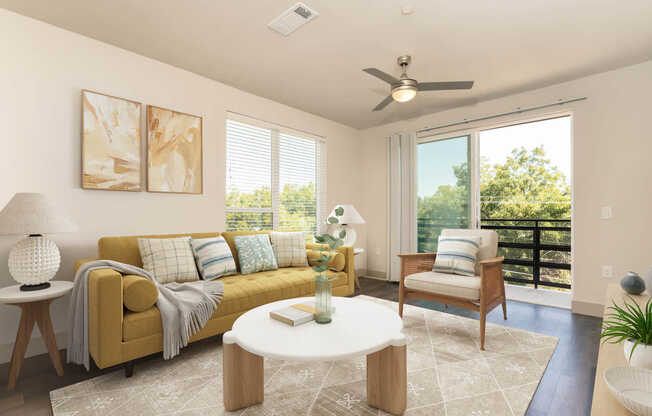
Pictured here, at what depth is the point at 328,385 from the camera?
1.89 metres

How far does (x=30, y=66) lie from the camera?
237 cm

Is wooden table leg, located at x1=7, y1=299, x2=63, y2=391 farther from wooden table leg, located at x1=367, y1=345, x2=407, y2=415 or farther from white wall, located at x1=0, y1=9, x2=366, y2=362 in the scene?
wooden table leg, located at x1=367, y1=345, x2=407, y2=415

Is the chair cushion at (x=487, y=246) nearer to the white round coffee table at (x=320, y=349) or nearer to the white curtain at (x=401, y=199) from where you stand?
the white curtain at (x=401, y=199)

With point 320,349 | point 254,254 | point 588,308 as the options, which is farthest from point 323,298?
point 588,308

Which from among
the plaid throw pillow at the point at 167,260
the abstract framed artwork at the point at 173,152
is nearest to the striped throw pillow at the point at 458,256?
the plaid throw pillow at the point at 167,260

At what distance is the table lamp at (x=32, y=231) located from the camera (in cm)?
194

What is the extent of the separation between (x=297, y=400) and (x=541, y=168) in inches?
233

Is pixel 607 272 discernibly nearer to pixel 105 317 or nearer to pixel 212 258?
pixel 212 258

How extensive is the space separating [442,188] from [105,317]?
4079 millimetres

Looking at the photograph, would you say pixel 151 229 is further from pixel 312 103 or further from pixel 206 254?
pixel 312 103

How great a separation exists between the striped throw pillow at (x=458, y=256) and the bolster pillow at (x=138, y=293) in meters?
2.48

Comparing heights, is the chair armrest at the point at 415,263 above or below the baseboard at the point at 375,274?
above

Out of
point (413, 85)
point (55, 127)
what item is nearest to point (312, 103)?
point (413, 85)

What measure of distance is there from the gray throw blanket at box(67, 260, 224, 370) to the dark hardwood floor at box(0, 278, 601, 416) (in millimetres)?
197
